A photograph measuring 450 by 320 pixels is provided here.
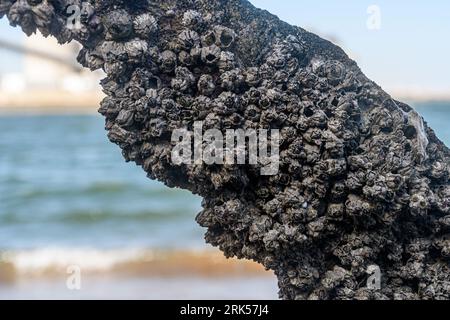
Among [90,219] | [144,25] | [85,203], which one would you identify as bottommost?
[144,25]

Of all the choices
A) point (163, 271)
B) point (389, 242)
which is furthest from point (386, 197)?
point (163, 271)

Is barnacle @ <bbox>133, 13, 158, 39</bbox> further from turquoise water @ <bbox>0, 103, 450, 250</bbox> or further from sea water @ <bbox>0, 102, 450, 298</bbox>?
turquoise water @ <bbox>0, 103, 450, 250</bbox>

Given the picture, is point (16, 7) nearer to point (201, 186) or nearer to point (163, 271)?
point (201, 186)

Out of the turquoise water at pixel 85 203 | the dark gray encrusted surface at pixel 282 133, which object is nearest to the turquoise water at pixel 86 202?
the turquoise water at pixel 85 203

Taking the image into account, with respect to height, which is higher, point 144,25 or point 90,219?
point 90,219

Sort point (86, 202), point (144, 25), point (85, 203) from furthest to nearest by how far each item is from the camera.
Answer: point (86, 202) → point (85, 203) → point (144, 25)

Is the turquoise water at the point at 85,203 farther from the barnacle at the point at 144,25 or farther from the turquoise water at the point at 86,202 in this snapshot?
the barnacle at the point at 144,25

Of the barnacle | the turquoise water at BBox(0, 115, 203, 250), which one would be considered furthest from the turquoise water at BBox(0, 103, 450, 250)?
the barnacle

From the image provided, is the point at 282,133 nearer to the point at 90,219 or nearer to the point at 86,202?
the point at 90,219

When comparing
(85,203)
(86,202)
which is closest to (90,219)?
(85,203)
